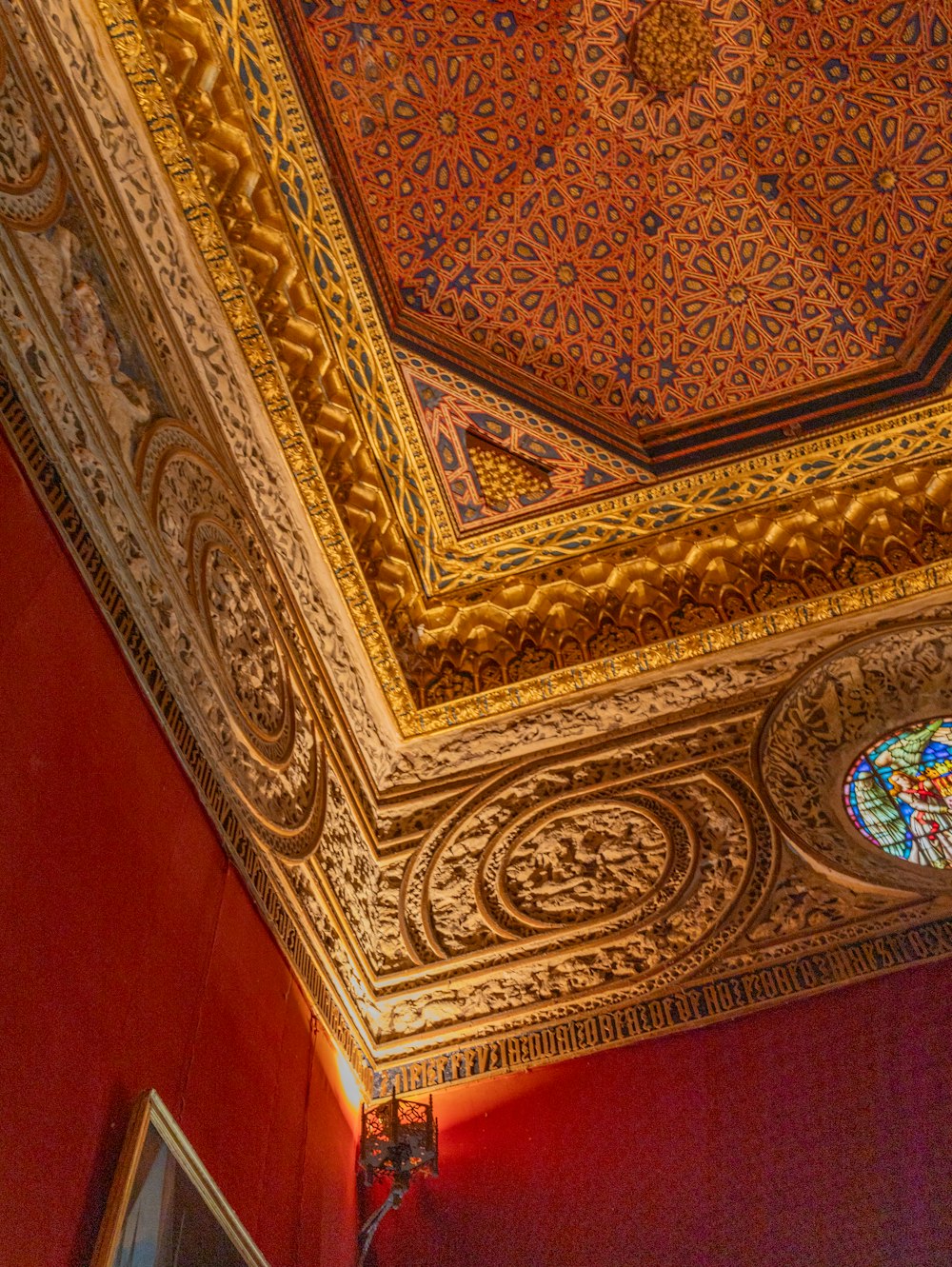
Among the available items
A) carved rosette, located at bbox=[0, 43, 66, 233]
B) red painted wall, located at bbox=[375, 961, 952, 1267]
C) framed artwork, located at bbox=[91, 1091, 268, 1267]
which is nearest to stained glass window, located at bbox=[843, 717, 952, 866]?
red painted wall, located at bbox=[375, 961, 952, 1267]

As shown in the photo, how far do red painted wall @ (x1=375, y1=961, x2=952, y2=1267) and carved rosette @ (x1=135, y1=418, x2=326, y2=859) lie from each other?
152 cm

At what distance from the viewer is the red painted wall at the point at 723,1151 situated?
4.11m

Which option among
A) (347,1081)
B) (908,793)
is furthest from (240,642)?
(908,793)

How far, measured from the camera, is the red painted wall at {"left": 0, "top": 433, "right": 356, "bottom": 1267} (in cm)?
268

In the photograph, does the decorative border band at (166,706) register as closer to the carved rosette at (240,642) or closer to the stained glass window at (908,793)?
the carved rosette at (240,642)

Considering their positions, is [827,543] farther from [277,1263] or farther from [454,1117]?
[277,1263]

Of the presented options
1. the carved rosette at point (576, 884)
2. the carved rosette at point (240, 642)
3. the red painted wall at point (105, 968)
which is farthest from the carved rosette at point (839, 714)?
the red painted wall at point (105, 968)

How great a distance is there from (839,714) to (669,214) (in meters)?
2.92

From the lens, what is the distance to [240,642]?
15.1 feet

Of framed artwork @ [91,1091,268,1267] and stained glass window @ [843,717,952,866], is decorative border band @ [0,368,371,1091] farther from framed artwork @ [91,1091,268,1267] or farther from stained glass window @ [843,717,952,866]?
stained glass window @ [843,717,952,866]

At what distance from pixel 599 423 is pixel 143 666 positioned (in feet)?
10.9

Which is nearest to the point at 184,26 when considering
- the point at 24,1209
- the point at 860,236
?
the point at 860,236

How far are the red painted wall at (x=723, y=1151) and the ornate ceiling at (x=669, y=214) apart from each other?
116 inches

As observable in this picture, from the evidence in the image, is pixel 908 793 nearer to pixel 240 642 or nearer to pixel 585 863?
pixel 585 863
